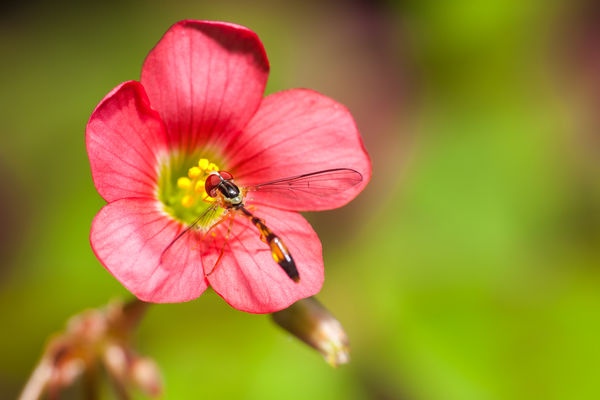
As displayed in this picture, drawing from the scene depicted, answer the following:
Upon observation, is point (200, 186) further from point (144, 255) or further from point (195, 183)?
point (144, 255)

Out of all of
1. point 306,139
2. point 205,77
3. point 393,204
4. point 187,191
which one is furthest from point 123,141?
point 393,204

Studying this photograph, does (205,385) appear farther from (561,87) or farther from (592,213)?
(561,87)

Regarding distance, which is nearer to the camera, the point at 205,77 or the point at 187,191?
the point at 205,77

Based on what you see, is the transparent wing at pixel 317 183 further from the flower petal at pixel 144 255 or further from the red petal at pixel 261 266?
the flower petal at pixel 144 255

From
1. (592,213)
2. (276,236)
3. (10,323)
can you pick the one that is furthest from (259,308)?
(592,213)

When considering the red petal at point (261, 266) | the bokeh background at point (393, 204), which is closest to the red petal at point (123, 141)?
the red petal at point (261, 266)

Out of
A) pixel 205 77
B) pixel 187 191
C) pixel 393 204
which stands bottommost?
pixel 393 204
